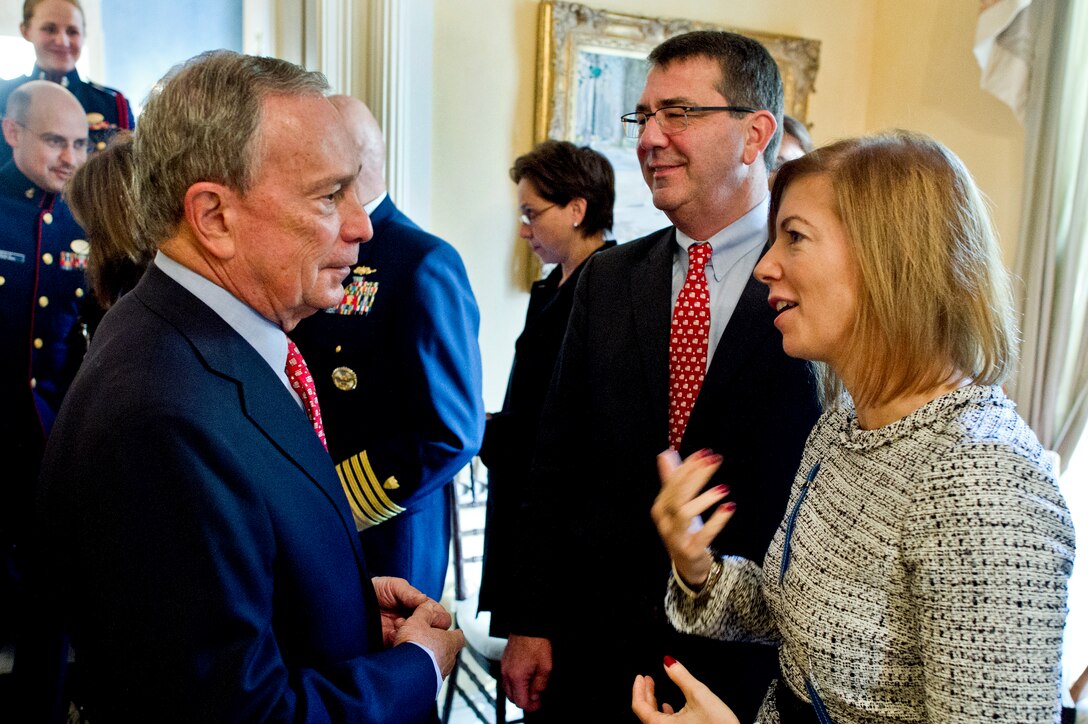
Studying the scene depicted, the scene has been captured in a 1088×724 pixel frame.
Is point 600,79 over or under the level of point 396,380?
over

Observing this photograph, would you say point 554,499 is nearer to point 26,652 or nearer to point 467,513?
point 26,652

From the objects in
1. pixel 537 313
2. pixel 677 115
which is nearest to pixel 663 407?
pixel 677 115

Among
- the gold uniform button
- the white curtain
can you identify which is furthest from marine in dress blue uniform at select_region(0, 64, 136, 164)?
the white curtain

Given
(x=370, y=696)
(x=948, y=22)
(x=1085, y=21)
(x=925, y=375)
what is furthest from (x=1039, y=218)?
→ (x=370, y=696)

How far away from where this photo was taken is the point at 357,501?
1.86 metres

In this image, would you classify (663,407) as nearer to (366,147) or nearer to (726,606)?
(726,606)

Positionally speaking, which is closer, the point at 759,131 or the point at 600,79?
the point at 759,131

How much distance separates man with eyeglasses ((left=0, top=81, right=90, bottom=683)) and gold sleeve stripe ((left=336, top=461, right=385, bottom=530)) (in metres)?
1.42

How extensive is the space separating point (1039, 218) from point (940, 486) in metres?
2.85

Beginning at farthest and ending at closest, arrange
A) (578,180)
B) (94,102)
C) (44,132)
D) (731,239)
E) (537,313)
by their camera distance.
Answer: (94,102), (44,132), (578,180), (537,313), (731,239)

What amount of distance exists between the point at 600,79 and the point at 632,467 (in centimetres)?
262

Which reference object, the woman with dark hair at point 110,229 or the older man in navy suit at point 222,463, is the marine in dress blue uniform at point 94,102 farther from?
the older man in navy suit at point 222,463

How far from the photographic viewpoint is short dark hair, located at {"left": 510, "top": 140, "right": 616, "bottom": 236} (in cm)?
269

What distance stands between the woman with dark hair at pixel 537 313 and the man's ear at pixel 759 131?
2.24ft
